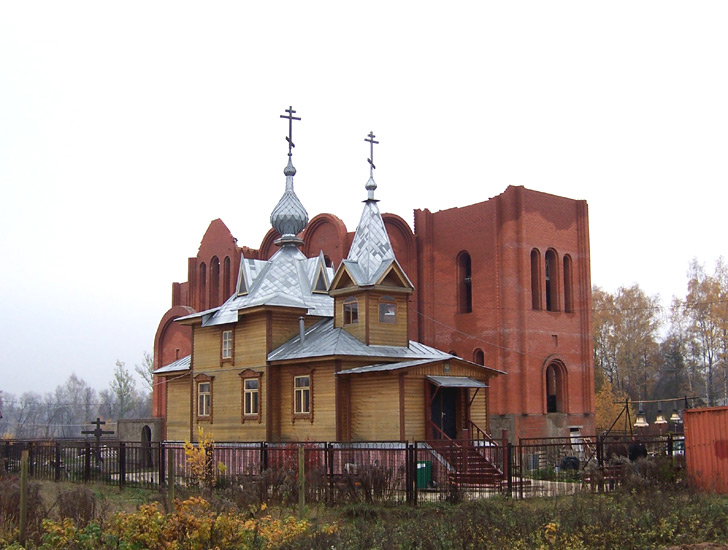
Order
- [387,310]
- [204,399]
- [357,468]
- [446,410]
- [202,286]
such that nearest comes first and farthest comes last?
[357,468], [446,410], [387,310], [204,399], [202,286]

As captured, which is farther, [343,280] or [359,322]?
[343,280]

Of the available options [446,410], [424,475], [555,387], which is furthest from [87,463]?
[555,387]

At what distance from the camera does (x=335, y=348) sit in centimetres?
2445

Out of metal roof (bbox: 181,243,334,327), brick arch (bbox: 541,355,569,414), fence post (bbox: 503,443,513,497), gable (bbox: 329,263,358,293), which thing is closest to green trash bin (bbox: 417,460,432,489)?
fence post (bbox: 503,443,513,497)

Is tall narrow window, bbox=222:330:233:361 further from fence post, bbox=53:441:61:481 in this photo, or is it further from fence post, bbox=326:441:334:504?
fence post, bbox=326:441:334:504

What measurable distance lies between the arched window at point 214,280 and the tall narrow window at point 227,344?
1795cm

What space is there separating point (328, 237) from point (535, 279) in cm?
980

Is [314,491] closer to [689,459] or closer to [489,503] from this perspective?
[489,503]

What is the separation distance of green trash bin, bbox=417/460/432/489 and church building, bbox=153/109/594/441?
148cm

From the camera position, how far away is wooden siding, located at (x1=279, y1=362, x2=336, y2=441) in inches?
965

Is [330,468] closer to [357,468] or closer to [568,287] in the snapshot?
[357,468]

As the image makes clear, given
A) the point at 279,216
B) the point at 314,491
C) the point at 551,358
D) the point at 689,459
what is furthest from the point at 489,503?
the point at 551,358

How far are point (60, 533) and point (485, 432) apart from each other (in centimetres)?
1533

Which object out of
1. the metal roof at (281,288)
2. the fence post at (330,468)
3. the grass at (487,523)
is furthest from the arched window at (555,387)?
the fence post at (330,468)
